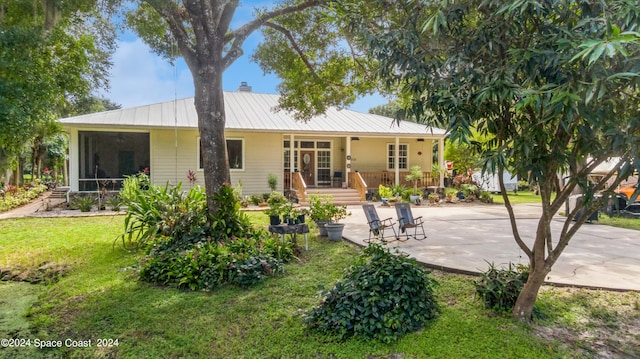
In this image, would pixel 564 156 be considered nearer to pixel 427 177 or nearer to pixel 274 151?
pixel 274 151

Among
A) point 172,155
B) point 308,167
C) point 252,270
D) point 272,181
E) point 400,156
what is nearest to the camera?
point 252,270

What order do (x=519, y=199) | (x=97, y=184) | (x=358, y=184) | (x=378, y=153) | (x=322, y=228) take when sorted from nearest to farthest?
(x=322, y=228)
(x=97, y=184)
(x=358, y=184)
(x=519, y=199)
(x=378, y=153)

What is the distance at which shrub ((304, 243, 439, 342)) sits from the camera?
354 cm

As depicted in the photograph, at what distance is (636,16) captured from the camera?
2.19 metres

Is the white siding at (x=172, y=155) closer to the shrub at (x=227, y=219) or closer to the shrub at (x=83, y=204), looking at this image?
the shrub at (x=83, y=204)

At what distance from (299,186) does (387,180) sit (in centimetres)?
465

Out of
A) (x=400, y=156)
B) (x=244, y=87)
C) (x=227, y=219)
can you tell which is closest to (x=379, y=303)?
(x=227, y=219)

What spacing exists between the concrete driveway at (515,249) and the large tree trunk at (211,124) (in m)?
3.00

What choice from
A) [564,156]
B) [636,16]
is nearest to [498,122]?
[564,156]

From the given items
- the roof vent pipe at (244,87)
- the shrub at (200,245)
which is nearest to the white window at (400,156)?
the roof vent pipe at (244,87)

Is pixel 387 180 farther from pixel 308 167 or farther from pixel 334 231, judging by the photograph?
pixel 334 231

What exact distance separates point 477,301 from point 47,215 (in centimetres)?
1245

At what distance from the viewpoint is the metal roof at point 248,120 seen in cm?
1397

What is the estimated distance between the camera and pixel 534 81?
2658mm
